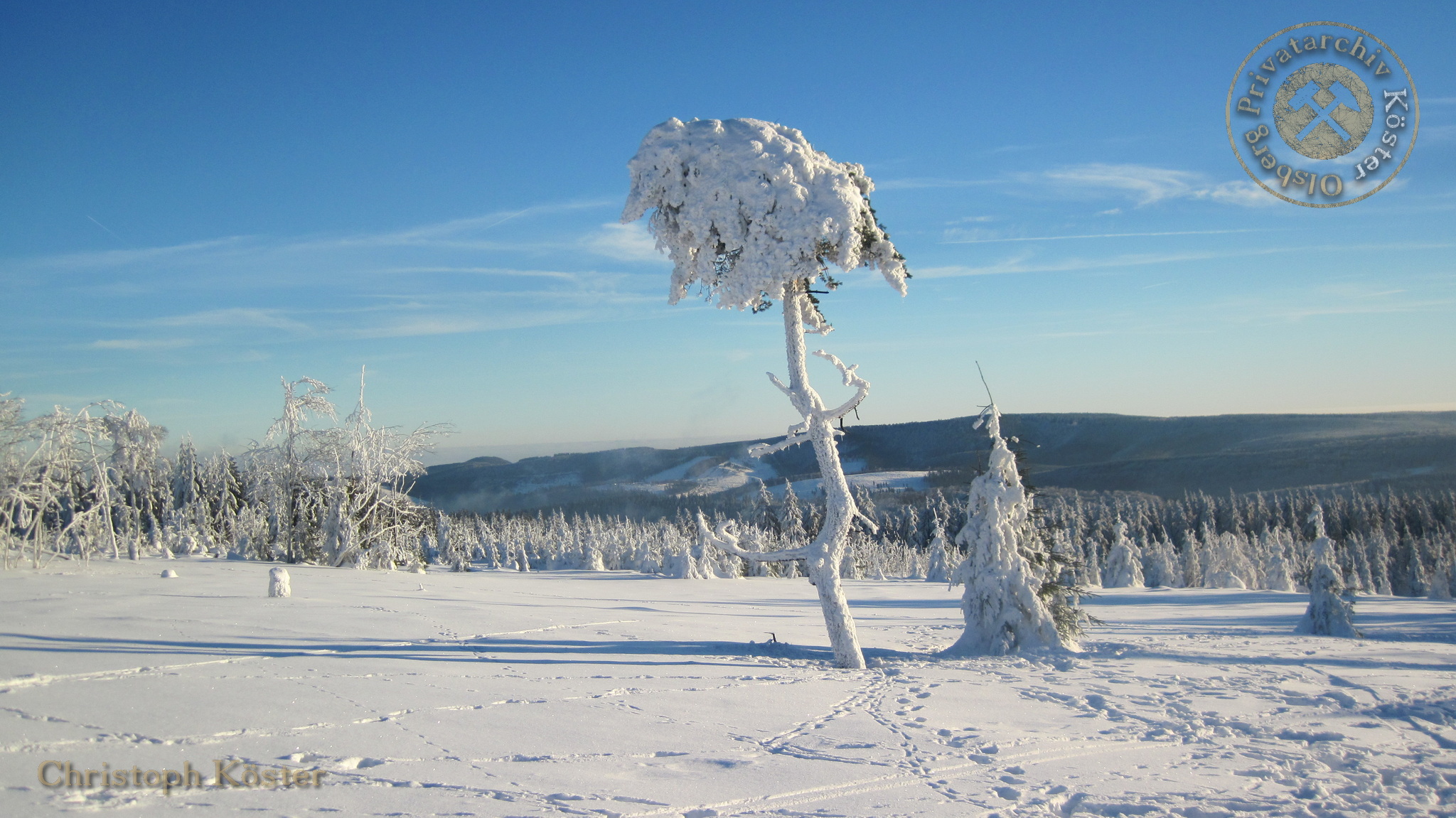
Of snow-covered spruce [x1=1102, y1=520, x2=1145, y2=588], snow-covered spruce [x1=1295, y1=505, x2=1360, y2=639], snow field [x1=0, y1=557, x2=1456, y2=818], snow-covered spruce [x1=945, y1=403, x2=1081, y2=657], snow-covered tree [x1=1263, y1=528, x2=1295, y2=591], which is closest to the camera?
snow field [x1=0, y1=557, x2=1456, y2=818]

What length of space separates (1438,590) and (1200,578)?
15.8 metres

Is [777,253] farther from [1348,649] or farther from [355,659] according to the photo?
[1348,649]

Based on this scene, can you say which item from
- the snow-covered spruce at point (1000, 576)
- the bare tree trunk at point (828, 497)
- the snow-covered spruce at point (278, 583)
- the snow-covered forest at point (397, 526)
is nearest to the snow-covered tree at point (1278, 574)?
the snow-covered forest at point (397, 526)

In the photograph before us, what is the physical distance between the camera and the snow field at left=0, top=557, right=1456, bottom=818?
579cm

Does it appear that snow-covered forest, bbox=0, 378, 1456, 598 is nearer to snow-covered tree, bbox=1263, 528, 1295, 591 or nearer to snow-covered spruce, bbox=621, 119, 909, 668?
snow-covered tree, bbox=1263, 528, 1295, 591

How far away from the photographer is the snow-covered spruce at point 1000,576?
15.4 meters

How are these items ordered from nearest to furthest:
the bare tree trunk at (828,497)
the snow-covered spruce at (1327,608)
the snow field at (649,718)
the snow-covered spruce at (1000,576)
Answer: the snow field at (649,718) → the bare tree trunk at (828,497) → the snow-covered spruce at (1000,576) → the snow-covered spruce at (1327,608)

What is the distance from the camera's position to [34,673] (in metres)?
7.59

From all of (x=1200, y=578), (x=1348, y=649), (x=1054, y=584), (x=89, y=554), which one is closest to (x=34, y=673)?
(x=89, y=554)

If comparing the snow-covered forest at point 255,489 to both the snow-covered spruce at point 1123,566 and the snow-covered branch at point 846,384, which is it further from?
the snow-covered spruce at point 1123,566

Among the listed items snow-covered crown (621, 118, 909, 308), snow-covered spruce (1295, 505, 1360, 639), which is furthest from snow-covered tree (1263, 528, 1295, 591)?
snow-covered crown (621, 118, 909, 308)

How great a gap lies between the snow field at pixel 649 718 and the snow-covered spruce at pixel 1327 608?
5061 millimetres

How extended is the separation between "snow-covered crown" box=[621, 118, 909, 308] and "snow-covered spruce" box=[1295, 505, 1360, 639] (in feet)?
59.5

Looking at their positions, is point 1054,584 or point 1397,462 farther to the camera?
point 1397,462
